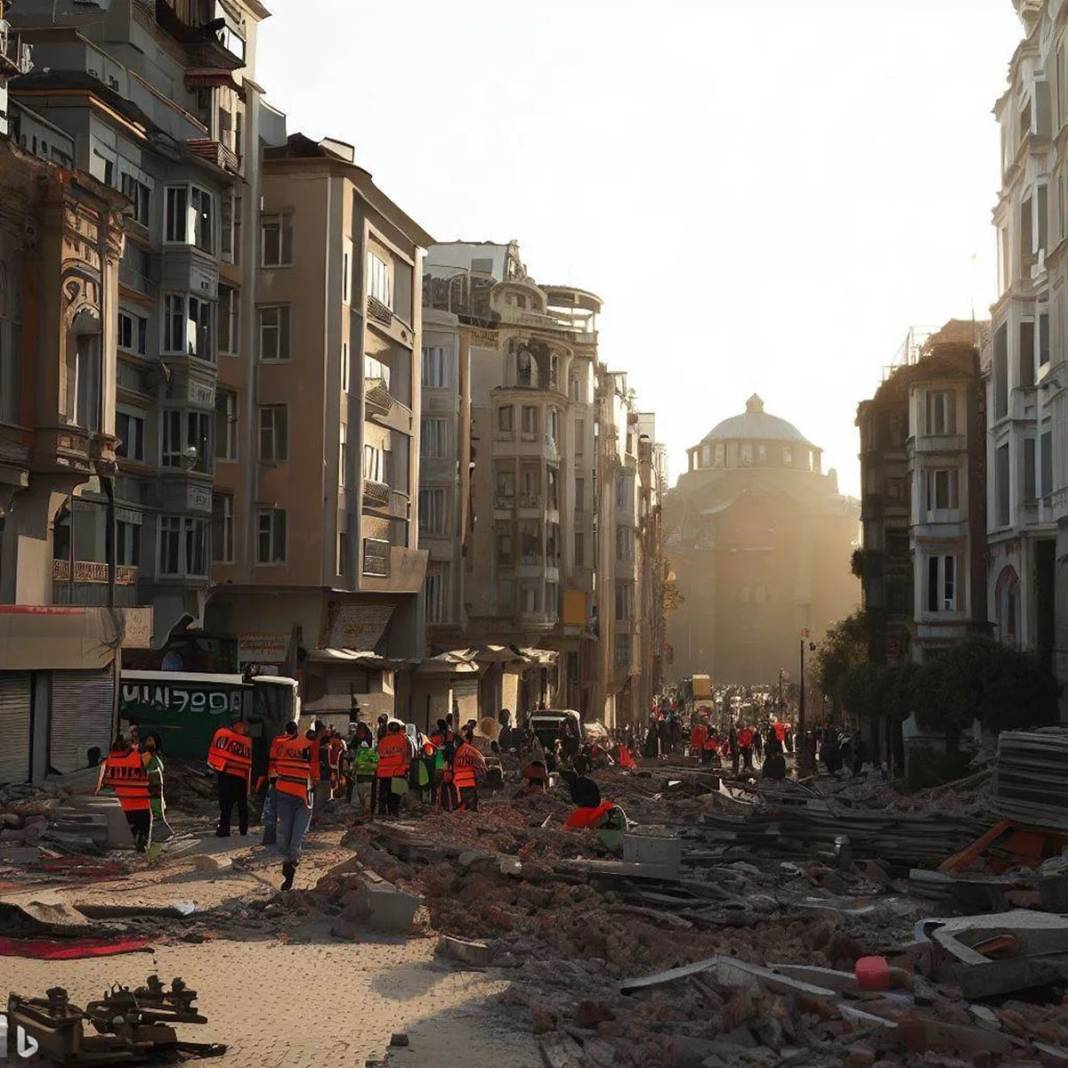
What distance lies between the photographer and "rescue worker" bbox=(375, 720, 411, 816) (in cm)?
2539

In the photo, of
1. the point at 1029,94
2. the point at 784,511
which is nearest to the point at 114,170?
the point at 1029,94

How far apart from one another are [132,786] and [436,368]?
126 feet

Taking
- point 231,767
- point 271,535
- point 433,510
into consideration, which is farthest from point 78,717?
point 433,510

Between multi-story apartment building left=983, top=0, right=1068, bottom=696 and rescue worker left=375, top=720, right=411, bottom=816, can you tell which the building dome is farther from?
rescue worker left=375, top=720, right=411, bottom=816

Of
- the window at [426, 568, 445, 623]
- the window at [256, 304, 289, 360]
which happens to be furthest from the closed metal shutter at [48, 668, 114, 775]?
the window at [426, 568, 445, 623]

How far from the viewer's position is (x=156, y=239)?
35344 millimetres

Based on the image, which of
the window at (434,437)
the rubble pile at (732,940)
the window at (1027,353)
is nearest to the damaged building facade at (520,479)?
the window at (434,437)

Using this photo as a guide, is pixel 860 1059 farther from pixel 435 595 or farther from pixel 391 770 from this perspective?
pixel 435 595

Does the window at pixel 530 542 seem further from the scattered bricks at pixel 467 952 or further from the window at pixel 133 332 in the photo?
the scattered bricks at pixel 467 952

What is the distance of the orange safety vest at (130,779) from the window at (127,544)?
43.0 feet

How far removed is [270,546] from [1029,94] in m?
20.0

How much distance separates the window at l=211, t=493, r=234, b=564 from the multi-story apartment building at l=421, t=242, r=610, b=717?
54.1ft

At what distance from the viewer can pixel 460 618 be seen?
57.5 metres

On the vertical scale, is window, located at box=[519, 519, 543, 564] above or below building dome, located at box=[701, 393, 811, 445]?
below
